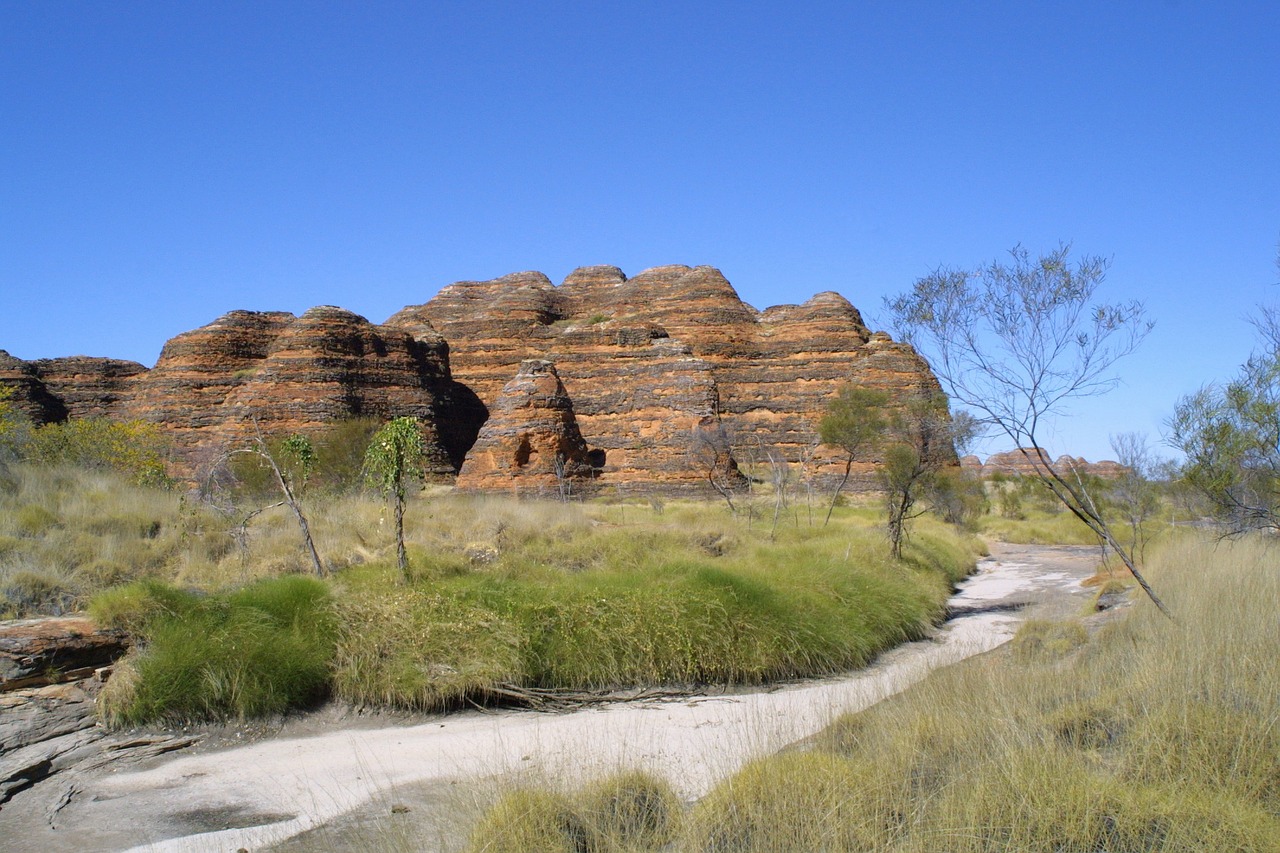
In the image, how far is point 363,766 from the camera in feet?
23.4

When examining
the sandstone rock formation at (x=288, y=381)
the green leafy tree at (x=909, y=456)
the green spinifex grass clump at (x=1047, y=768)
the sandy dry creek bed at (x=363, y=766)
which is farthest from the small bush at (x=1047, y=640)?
the sandstone rock formation at (x=288, y=381)

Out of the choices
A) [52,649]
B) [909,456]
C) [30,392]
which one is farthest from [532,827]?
[30,392]

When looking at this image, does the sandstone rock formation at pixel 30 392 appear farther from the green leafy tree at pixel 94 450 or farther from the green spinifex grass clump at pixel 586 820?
the green spinifex grass clump at pixel 586 820

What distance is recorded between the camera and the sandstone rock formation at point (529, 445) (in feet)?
125

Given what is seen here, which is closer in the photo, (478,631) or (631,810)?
(631,810)

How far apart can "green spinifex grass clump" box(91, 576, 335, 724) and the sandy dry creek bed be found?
0.93 ft

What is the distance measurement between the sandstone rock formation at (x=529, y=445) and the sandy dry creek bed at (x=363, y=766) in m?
28.0

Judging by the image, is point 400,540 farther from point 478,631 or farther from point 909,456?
point 909,456

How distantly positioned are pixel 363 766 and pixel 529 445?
1241 inches

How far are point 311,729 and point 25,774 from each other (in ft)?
7.87

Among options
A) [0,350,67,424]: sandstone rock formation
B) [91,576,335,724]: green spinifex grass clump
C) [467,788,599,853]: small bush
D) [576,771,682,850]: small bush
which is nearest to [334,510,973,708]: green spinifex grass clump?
[91,576,335,724]: green spinifex grass clump

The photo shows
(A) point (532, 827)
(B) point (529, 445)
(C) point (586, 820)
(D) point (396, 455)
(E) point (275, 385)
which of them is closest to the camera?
(A) point (532, 827)

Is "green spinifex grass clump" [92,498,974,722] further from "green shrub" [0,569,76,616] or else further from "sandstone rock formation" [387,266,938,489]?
"sandstone rock formation" [387,266,938,489]

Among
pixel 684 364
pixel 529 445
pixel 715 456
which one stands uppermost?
pixel 684 364
